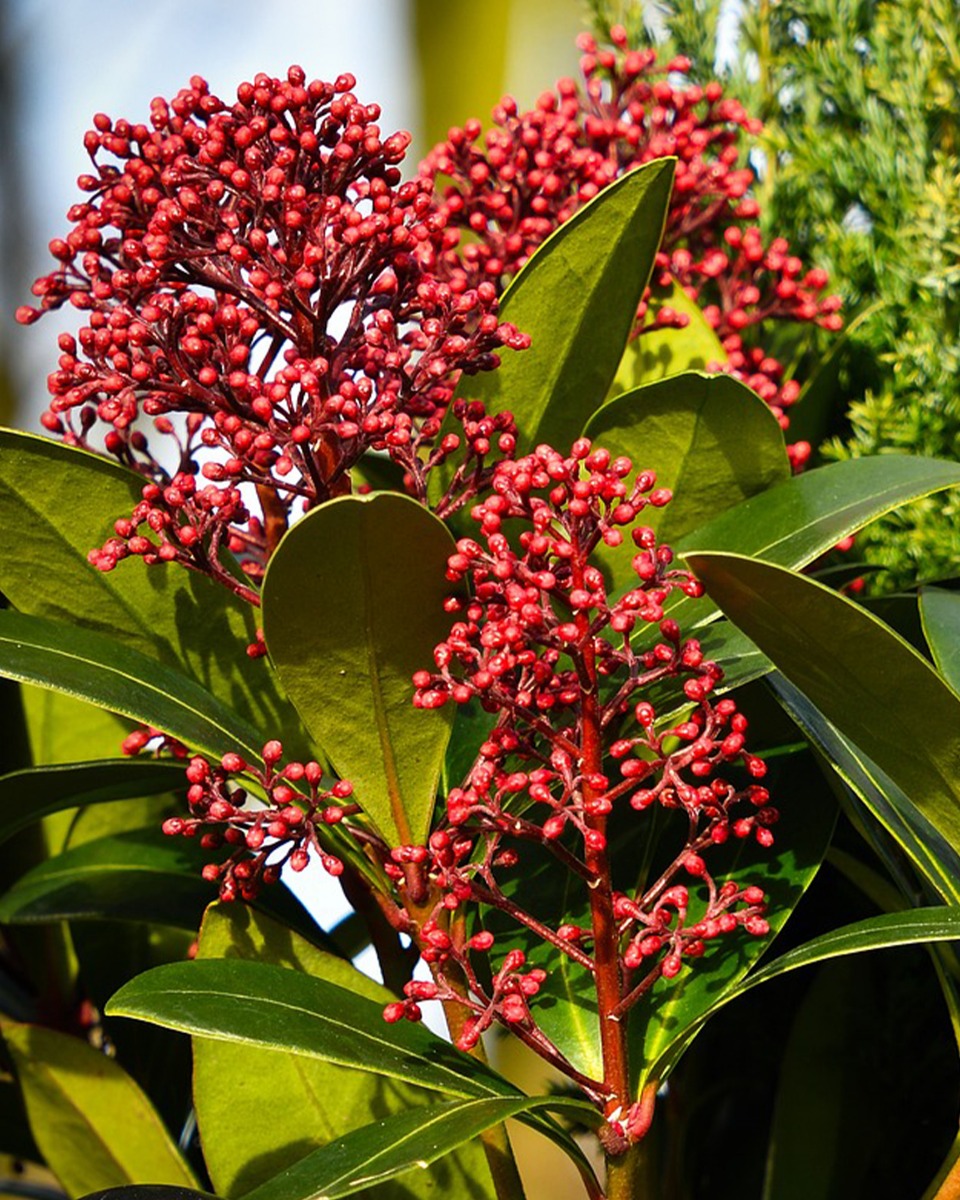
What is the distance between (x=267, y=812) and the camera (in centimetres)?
79

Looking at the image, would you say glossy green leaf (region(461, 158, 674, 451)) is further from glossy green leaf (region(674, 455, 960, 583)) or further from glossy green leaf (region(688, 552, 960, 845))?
glossy green leaf (region(688, 552, 960, 845))

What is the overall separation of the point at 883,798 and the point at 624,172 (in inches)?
19.8

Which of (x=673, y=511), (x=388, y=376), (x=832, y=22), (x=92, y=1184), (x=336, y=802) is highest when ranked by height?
(x=832, y=22)

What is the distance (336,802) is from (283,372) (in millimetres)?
231

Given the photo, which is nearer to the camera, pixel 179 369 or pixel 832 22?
pixel 179 369

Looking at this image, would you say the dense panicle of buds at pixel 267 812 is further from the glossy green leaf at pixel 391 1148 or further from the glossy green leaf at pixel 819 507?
the glossy green leaf at pixel 819 507

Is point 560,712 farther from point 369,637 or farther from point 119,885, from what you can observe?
point 119,885

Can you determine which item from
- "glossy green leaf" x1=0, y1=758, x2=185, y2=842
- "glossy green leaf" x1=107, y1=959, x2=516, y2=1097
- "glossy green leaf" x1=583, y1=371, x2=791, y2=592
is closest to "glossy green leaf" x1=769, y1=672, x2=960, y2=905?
"glossy green leaf" x1=583, y1=371, x2=791, y2=592

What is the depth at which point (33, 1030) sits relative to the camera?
41.1 inches

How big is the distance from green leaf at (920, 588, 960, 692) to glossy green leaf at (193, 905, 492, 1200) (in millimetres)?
353

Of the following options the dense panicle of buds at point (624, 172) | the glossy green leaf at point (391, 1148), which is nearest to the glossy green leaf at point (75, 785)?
the glossy green leaf at point (391, 1148)

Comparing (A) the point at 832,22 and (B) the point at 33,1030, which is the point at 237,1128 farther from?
(A) the point at 832,22

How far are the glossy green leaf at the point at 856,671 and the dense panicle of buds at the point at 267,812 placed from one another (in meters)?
0.23

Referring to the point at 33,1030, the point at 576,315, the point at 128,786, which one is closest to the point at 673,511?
the point at 576,315
